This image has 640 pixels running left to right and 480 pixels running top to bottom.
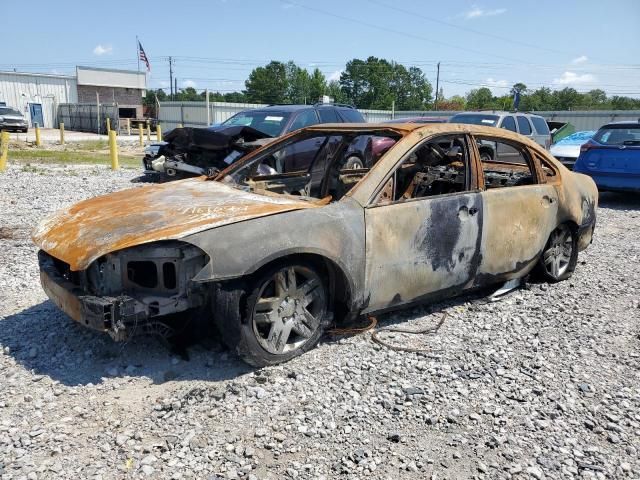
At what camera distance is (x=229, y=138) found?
9.41 m

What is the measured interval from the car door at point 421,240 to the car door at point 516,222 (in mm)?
140

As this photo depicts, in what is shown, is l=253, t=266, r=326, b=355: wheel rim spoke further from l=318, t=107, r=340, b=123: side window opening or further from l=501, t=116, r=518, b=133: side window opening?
l=501, t=116, r=518, b=133: side window opening

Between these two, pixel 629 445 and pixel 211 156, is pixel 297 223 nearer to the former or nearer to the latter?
pixel 629 445

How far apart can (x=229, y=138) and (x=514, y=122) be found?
23.3 feet

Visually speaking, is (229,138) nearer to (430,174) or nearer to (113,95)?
(430,174)

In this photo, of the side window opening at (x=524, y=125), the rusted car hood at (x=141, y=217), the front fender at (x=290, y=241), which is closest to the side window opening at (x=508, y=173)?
the front fender at (x=290, y=241)

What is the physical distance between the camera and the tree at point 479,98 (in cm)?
8547

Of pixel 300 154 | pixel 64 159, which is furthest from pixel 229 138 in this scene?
Result: pixel 64 159

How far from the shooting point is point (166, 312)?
10.6 ft

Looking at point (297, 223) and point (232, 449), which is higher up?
point (297, 223)

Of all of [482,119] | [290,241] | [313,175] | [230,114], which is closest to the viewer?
[290,241]

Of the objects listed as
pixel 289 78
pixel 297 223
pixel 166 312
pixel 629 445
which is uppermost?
pixel 289 78

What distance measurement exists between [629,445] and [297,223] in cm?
225

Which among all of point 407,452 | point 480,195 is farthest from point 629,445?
point 480,195
